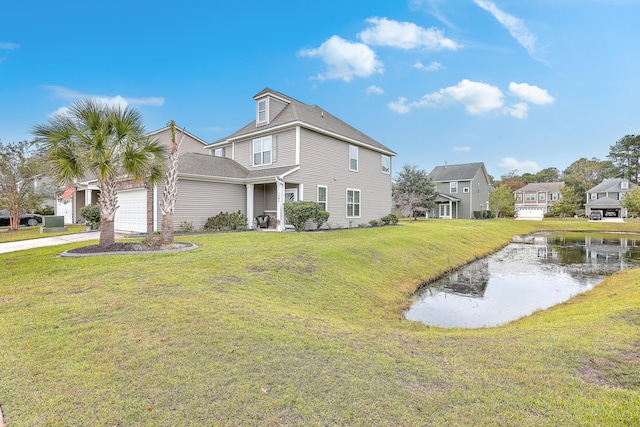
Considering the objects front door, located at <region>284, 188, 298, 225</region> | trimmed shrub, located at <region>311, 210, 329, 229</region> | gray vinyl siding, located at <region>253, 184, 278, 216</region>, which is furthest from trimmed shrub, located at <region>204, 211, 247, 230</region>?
trimmed shrub, located at <region>311, 210, 329, 229</region>

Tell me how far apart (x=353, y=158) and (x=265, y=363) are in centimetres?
1819

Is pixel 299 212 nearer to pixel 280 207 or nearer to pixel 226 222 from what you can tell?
pixel 280 207

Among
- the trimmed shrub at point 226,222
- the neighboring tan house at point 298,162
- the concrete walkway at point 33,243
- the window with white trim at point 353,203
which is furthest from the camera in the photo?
the window with white trim at point 353,203

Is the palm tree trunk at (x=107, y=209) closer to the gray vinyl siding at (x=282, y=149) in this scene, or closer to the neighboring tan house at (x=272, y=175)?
the neighboring tan house at (x=272, y=175)

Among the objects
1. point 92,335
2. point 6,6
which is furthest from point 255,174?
point 92,335

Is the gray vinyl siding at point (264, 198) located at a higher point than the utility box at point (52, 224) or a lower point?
higher

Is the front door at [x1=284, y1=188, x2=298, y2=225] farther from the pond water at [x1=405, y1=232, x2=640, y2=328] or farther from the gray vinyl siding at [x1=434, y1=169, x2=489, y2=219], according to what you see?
the gray vinyl siding at [x1=434, y1=169, x2=489, y2=219]

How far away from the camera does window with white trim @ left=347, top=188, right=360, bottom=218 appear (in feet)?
65.9

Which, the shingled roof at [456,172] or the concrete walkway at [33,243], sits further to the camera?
the shingled roof at [456,172]

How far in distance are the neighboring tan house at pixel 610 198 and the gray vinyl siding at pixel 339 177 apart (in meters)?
47.1

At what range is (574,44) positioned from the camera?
18812 millimetres

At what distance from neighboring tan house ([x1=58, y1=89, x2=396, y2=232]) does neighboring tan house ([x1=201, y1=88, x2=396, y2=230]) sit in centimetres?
5

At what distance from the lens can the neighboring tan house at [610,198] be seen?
48.8 metres

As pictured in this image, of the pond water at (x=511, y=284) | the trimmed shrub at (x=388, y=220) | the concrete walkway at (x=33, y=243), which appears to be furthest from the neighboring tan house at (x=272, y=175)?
the pond water at (x=511, y=284)
